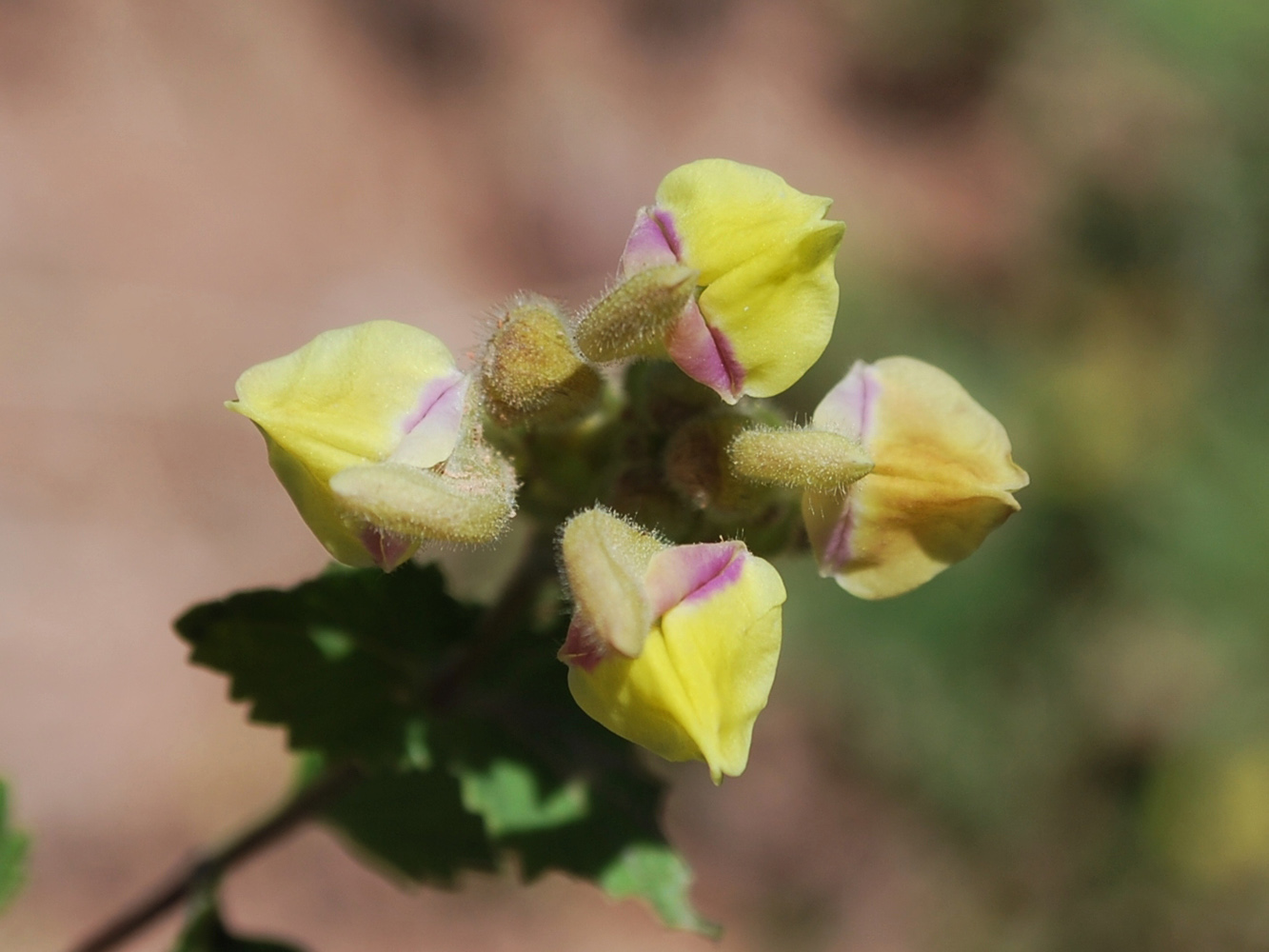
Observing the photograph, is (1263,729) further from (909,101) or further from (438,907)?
(909,101)

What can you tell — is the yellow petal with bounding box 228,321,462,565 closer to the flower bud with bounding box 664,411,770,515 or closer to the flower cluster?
the flower cluster

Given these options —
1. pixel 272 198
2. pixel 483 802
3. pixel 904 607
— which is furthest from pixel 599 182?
pixel 483 802

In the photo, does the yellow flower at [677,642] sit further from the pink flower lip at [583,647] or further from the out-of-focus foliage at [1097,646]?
the out-of-focus foliage at [1097,646]

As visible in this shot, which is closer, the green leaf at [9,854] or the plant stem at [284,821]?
the plant stem at [284,821]

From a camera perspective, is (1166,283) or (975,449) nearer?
(975,449)

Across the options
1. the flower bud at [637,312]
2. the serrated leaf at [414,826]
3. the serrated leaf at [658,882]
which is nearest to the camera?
the flower bud at [637,312]

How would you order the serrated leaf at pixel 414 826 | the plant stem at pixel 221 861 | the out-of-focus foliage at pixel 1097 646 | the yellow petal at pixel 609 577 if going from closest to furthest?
the yellow petal at pixel 609 577, the plant stem at pixel 221 861, the serrated leaf at pixel 414 826, the out-of-focus foliage at pixel 1097 646

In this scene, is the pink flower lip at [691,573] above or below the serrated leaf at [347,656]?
above

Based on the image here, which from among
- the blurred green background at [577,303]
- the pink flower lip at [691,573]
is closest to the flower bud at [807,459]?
the pink flower lip at [691,573]
